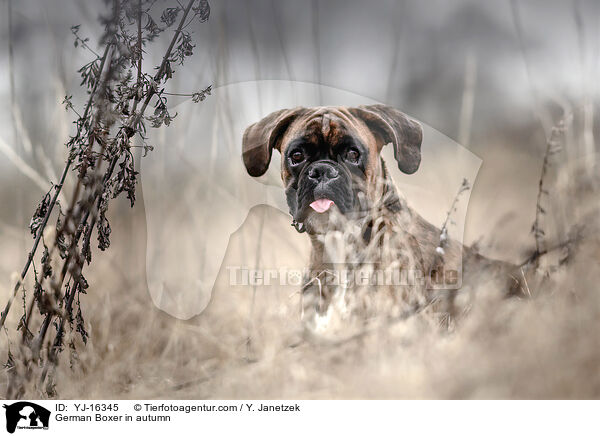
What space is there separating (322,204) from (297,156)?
17 centimetres

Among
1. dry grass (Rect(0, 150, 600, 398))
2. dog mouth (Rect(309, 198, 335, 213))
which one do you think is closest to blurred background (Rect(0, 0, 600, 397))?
dry grass (Rect(0, 150, 600, 398))

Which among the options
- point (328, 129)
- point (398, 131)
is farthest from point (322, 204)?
point (398, 131)

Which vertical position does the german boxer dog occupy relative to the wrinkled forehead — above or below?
below

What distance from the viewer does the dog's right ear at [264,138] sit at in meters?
1.94

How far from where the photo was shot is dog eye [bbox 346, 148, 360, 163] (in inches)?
73.7

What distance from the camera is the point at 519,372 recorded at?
1.67m

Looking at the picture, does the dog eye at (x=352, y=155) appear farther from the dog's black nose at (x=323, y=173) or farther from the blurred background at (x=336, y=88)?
the blurred background at (x=336, y=88)

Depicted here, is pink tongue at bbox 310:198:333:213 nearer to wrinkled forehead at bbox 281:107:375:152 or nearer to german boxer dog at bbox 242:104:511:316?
german boxer dog at bbox 242:104:511:316

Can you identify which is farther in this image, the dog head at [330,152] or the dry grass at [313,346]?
the dog head at [330,152]

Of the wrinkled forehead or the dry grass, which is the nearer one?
the dry grass
